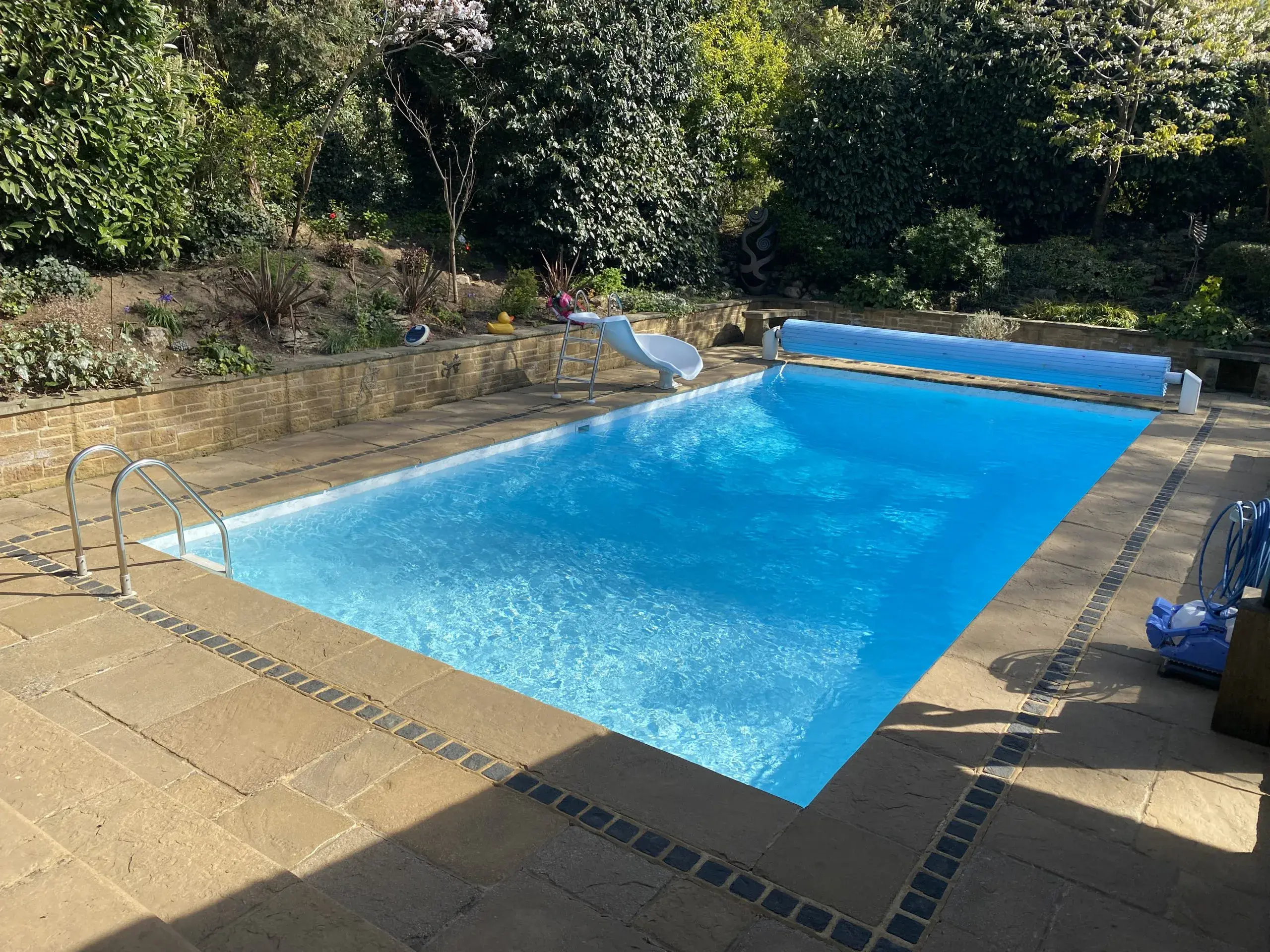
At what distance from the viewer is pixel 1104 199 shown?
1264 centimetres

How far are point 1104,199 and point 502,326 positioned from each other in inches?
358

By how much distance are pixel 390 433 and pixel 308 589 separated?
100 inches

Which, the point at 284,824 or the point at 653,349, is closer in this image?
the point at 284,824

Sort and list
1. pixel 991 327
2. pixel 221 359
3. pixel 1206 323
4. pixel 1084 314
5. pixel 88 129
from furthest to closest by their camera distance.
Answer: pixel 1084 314 < pixel 991 327 < pixel 1206 323 < pixel 221 359 < pixel 88 129

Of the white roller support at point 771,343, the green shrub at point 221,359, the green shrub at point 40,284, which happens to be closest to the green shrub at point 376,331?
the green shrub at point 221,359

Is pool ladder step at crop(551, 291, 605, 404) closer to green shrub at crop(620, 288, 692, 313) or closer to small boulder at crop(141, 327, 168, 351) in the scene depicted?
green shrub at crop(620, 288, 692, 313)

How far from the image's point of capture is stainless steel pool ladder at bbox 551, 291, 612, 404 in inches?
341

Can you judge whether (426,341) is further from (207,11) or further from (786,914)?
(786,914)

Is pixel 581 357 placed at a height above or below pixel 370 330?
below

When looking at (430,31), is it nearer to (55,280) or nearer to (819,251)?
(55,280)

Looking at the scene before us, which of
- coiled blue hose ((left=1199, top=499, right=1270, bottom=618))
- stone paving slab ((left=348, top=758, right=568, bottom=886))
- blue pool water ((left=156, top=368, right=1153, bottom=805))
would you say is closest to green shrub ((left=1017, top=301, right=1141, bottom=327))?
blue pool water ((left=156, top=368, right=1153, bottom=805))

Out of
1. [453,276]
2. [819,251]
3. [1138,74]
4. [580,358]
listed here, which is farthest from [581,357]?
[1138,74]

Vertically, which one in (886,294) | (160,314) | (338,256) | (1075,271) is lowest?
(160,314)

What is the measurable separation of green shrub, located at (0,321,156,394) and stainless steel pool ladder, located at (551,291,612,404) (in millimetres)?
3626
